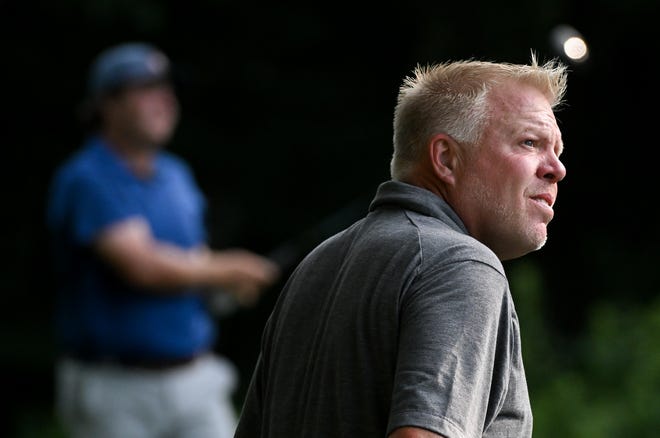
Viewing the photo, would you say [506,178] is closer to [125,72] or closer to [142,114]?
[142,114]

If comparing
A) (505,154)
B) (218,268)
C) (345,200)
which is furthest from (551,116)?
(345,200)

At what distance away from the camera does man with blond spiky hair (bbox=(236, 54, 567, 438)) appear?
251 centimetres

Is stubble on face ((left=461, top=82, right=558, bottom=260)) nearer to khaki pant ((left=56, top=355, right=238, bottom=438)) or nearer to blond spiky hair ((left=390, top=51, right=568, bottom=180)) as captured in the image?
blond spiky hair ((left=390, top=51, right=568, bottom=180))

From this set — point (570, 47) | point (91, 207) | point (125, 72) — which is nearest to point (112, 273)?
point (91, 207)

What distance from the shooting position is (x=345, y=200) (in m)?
9.85

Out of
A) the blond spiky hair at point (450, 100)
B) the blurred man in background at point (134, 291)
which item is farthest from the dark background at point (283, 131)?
the blond spiky hair at point (450, 100)

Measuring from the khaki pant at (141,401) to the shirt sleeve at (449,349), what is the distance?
339cm

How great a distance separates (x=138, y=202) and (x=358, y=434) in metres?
3.38

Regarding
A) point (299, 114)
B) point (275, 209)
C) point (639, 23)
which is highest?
point (639, 23)

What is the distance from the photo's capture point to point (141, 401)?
19.1ft

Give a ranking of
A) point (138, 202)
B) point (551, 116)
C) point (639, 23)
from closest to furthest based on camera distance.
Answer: point (551, 116) → point (138, 202) → point (639, 23)

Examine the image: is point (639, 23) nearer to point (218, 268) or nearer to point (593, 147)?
point (593, 147)

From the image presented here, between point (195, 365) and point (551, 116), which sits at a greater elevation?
point (551, 116)

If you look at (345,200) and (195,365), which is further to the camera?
(345,200)
